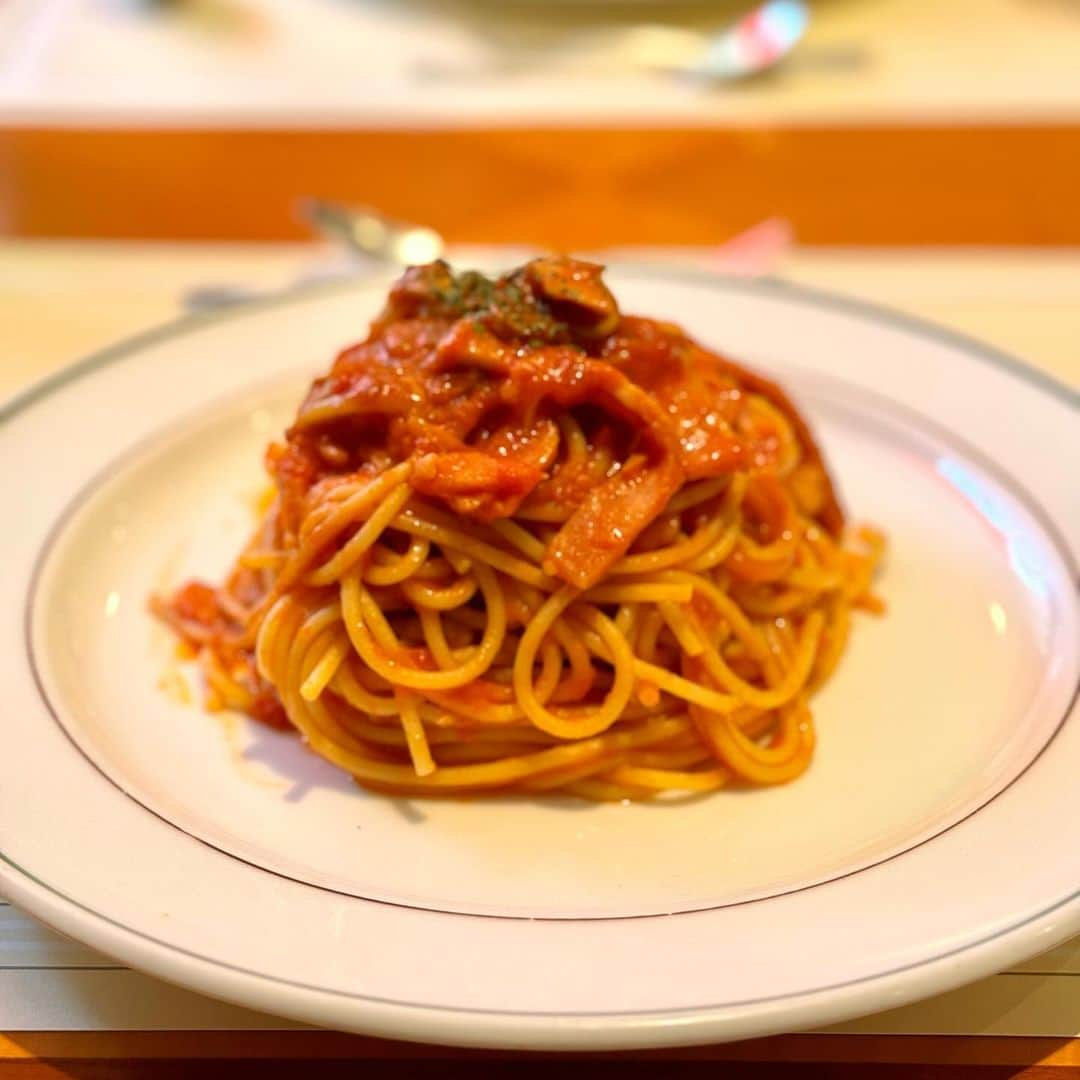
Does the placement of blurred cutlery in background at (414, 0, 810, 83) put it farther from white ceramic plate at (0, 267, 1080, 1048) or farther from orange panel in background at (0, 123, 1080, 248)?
white ceramic plate at (0, 267, 1080, 1048)

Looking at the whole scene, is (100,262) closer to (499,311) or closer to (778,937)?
(499,311)

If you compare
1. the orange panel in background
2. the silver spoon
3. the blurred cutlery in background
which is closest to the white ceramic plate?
the silver spoon

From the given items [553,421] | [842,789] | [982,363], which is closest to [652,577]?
[553,421]

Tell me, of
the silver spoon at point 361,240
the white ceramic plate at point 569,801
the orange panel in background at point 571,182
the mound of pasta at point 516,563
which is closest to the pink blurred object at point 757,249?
the orange panel in background at point 571,182

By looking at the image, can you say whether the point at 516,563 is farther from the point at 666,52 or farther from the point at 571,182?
the point at 666,52

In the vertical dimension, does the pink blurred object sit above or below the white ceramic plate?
above

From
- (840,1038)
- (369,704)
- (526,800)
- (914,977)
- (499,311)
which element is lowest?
(840,1038)

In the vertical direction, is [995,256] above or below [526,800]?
above

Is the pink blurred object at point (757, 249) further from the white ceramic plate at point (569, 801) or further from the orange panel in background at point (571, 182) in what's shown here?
the white ceramic plate at point (569, 801)
